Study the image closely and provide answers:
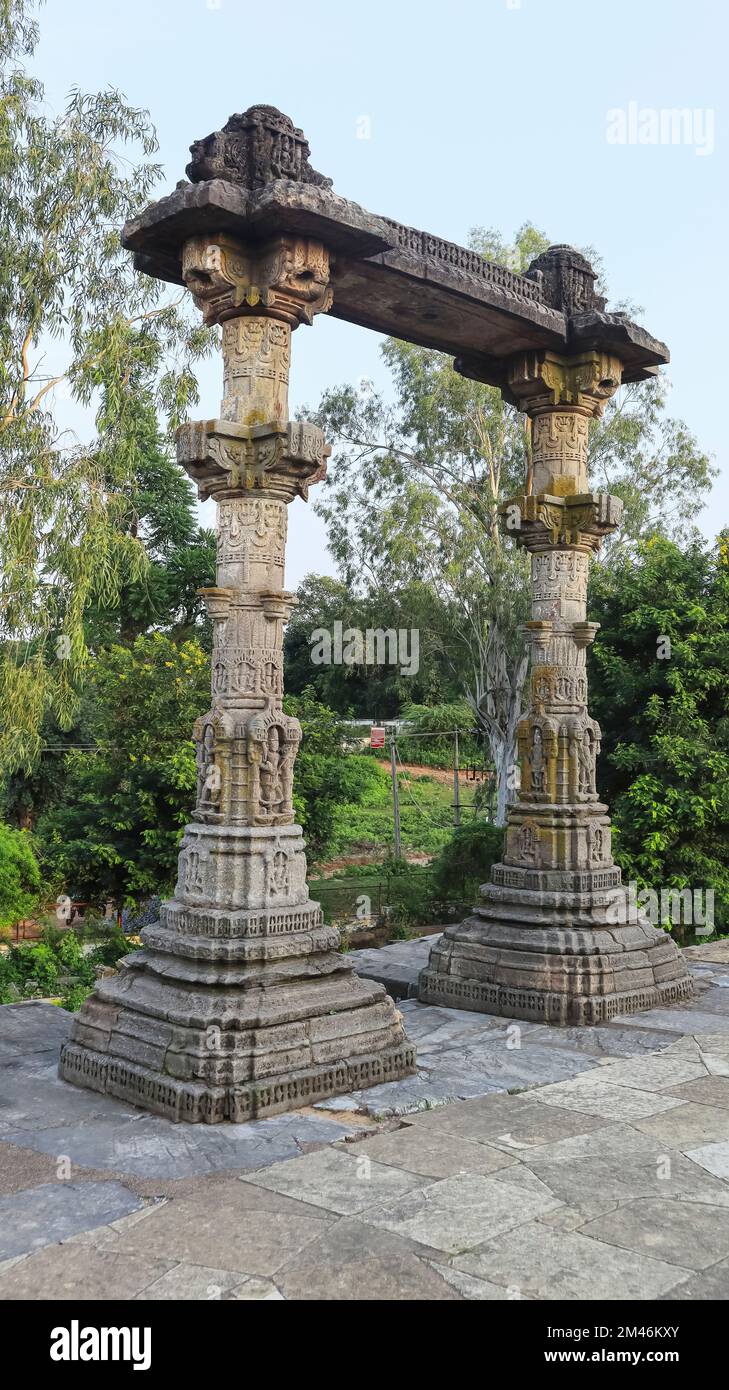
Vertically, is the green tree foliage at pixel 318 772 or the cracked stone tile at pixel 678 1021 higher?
the green tree foliage at pixel 318 772

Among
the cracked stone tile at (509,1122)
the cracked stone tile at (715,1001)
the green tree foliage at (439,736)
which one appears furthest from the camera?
the green tree foliage at (439,736)

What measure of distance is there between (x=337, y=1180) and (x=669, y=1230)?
1111 millimetres

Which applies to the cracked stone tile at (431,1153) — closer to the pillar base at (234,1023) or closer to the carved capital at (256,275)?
the pillar base at (234,1023)

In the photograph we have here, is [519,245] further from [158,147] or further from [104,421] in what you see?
[104,421]

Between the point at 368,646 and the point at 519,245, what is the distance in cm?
798

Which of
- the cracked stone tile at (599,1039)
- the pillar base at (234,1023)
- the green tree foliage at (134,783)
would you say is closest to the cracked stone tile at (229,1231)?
the pillar base at (234,1023)

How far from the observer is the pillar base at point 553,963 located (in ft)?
20.1

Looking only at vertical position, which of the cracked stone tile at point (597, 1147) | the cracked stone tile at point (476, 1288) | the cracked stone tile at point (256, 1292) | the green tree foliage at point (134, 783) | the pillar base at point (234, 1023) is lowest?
the cracked stone tile at point (597, 1147)

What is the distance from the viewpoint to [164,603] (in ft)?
69.7

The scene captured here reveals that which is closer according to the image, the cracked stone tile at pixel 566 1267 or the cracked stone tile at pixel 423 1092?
the cracked stone tile at pixel 566 1267

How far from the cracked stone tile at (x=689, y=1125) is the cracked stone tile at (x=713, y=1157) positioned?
45mm

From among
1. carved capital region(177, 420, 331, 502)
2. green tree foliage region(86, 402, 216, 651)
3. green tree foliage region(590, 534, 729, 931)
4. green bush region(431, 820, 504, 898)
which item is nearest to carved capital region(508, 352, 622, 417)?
carved capital region(177, 420, 331, 502)

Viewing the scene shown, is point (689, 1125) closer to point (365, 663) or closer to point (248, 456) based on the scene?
point (248, 456)
